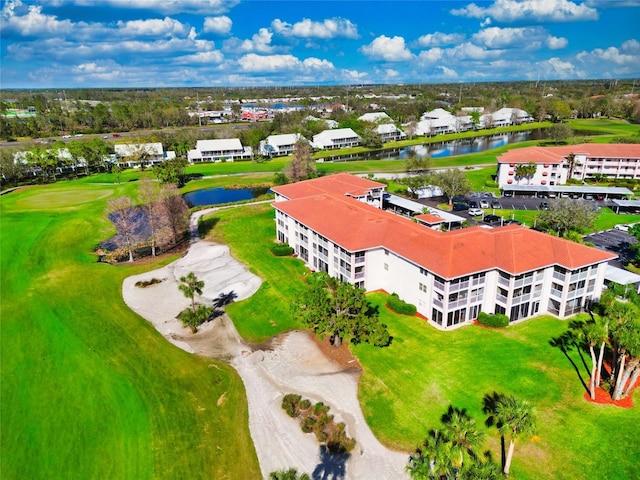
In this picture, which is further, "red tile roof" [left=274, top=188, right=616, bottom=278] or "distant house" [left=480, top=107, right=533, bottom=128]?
"distant house" [left=480, top=107, right=533, bottom=128]

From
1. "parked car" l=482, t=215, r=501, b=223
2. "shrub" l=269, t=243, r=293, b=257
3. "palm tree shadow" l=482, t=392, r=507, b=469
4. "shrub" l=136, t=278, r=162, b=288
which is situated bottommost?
"palm tree shadow" l=482, t=392, r=507, b=469

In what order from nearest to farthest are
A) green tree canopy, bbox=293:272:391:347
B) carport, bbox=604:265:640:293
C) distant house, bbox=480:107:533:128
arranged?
green tree canopy, bbox=293:272:391:347 → carport, bbox=604:265:640:293 → distant house, bbox=480:107:533:128

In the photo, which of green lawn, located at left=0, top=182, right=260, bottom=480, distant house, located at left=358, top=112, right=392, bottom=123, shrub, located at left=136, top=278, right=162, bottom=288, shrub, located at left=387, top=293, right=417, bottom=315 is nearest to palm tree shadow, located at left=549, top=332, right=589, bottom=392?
shrub, located at left=387, top=293, right=417, bottom=315

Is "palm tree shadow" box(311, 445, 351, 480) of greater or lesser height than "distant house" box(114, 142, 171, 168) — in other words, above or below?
below

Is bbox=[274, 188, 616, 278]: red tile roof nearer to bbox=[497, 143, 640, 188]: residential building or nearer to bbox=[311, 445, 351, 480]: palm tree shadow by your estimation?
bbox=[311, 445, 351, 480]: palm tree shadow

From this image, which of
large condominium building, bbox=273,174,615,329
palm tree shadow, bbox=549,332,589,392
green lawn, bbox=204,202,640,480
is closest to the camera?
green lawn, bbox=204,202,640,480

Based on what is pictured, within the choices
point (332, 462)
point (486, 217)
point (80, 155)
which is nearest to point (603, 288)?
point (486, 217)

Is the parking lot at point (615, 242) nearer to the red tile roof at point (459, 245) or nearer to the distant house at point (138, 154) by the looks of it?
the red tile roof at point (459, 245)
